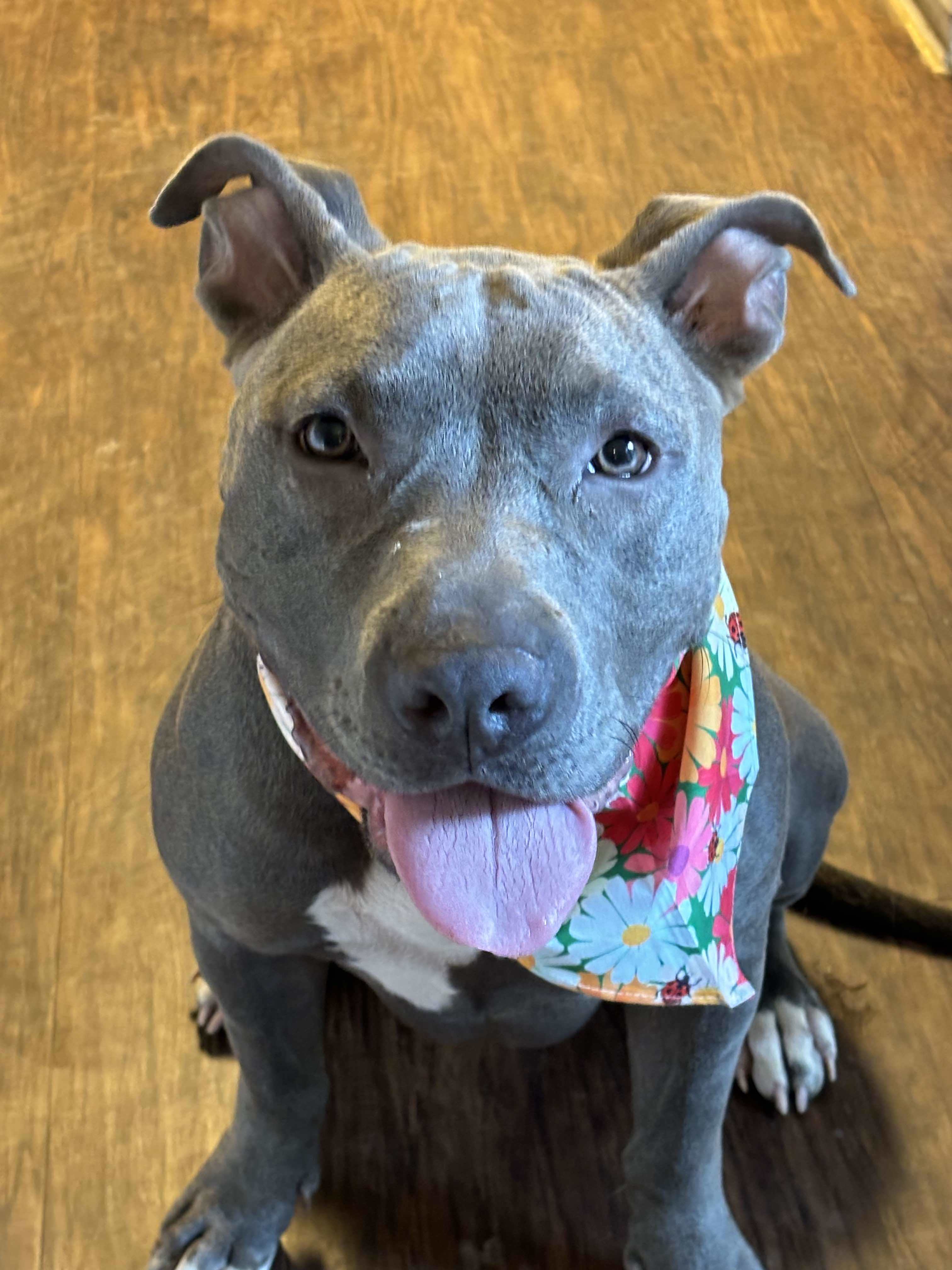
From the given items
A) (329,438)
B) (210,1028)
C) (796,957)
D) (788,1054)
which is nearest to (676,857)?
(329,438)

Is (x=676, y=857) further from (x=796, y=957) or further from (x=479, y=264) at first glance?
(x=796, y=957)

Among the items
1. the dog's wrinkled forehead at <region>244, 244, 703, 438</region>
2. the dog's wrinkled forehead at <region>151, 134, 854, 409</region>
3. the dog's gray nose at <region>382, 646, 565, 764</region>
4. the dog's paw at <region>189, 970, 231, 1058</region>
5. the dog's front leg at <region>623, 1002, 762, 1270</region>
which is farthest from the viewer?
the dog's paw at <region>189, 970, 231, 1058</region>

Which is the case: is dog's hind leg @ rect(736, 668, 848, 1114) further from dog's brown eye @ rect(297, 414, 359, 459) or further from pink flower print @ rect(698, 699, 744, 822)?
dog's brown eye @ rect(297, 414, 359, 459)

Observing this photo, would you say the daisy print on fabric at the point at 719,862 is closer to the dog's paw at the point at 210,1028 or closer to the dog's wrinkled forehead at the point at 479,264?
the dog's wrinkled forehead at the point at 479,264

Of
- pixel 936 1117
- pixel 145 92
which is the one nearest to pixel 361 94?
pixel 145 92

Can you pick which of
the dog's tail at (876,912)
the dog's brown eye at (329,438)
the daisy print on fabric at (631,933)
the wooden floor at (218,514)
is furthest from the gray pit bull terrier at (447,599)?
the dog's tail at (876,912)

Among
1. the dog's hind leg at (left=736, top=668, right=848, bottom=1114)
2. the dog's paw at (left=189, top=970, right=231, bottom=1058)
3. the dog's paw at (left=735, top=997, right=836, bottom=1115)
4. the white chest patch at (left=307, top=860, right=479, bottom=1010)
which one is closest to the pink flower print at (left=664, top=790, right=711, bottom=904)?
the white chest patch at (left=307, top=860, right=479, bottom=1010)

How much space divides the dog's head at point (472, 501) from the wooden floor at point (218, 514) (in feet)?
2.92

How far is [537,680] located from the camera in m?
1.13

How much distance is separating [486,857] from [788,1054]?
968mm

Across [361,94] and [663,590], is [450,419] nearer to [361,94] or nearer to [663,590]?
[663,590]

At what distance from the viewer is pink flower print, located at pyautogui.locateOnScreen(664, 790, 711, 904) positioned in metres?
1.49

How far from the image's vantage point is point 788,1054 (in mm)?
2035

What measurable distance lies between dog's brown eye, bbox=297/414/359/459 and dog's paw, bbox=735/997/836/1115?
1.20 meters
